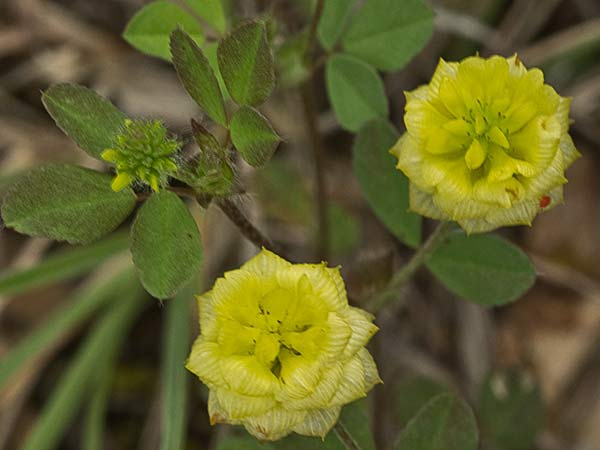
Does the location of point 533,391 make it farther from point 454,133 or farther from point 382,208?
point 454,133

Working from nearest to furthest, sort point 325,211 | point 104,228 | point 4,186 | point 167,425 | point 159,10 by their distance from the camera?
1. point 104,228
2. point 159,10
3. point 167,425
4. point 325,211
5. point 4,186

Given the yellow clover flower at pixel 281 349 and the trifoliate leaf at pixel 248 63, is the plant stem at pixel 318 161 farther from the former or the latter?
the yellow clover flower at pixel 281 349

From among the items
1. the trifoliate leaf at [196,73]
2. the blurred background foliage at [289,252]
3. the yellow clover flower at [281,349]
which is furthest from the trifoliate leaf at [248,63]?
the blurred background foliage at [289,252]

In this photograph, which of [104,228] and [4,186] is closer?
[104,228]

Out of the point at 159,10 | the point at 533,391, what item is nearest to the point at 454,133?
the point at 159,10

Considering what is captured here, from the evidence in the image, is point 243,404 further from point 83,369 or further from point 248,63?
point 83,369
